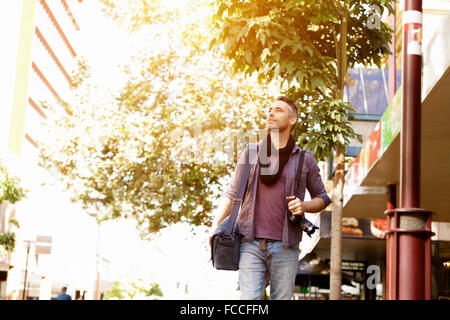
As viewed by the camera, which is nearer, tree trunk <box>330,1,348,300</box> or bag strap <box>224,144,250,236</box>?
bag strap <box>224,144,250,236</box>

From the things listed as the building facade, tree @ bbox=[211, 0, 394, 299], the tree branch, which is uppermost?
the building facade

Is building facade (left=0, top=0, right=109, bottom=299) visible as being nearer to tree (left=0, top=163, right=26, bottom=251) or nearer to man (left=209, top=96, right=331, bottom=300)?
tree (left=0, top=163, right=26, bottom=251)

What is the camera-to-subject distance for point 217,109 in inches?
783

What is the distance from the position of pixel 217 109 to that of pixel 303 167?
15.4 m

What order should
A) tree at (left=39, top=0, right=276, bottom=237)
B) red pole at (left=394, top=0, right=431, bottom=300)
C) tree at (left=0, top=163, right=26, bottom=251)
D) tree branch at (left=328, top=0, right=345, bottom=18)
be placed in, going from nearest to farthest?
red pole at (left=394, top=0, right=431, bottom=300), tree branch at (left=328, top=0, right=345, bottom=18), tree at (left=39, top=0, right=276, bottom=237), tree at (left=0, top=163, right=26, bottom=251)

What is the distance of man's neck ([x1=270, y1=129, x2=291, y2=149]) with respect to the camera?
4605 millimetres

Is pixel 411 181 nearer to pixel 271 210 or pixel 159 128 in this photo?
pixel 271 210

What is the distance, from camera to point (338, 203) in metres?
9.73

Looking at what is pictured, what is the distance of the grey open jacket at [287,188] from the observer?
14.4 ft

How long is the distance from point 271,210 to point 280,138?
48cm

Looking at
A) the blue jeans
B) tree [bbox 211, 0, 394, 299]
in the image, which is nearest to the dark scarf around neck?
the blue jeans

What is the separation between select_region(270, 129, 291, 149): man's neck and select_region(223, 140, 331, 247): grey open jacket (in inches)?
3.0

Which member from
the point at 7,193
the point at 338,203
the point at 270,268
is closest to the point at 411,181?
the point at 270,268
